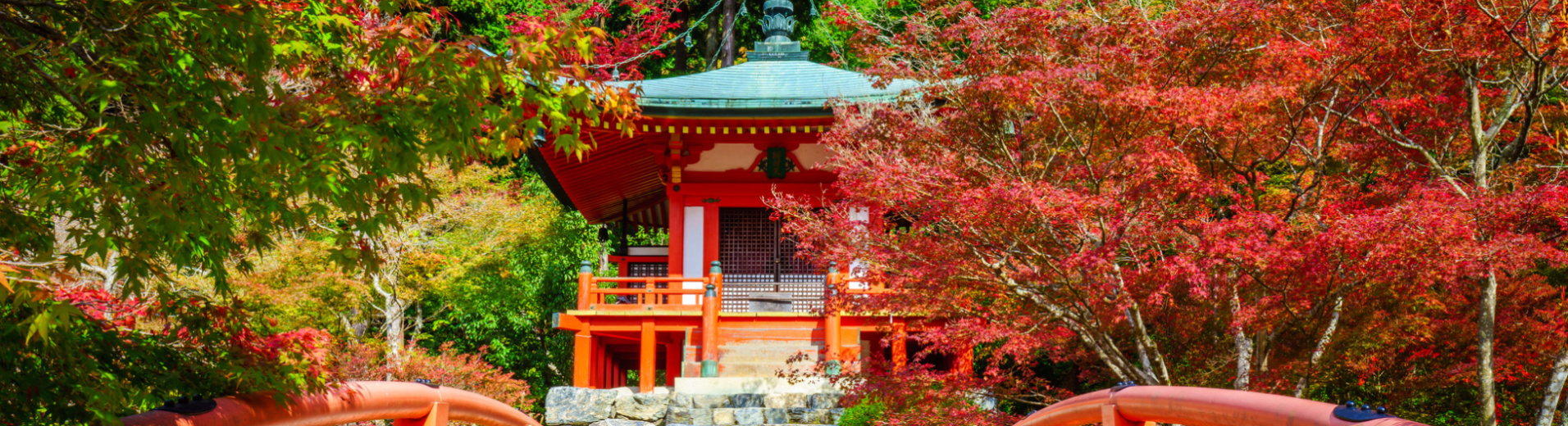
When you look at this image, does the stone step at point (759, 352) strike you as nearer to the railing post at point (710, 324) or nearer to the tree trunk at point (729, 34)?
the railing post at point (710, 324)

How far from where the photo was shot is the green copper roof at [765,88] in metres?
10.3

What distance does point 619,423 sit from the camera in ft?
29.8

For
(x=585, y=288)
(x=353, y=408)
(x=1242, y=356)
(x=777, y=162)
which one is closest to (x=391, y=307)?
(x=585, y=288)

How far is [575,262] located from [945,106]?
1198 centimetres

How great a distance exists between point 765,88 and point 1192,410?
9152 millimetres

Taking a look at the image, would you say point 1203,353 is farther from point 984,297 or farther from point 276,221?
point 276,221

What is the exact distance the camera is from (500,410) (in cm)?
341

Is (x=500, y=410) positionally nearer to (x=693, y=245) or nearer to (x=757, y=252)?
(x=693, y=245)

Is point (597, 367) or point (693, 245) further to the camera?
point (597, 367)

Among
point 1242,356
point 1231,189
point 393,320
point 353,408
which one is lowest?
point 393,320

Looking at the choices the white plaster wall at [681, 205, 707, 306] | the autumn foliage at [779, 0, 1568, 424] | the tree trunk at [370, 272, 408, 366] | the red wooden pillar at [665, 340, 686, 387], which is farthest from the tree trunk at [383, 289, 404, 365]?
the autumn foliage at [779, 0, 1568, 424]

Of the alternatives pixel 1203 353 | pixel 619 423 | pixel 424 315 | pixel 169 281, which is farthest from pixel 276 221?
pixel 424 315

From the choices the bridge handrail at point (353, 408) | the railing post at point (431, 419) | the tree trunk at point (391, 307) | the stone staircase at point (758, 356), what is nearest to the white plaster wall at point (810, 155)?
the stone staircase at point (758, 356)

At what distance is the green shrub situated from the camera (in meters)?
7.85
